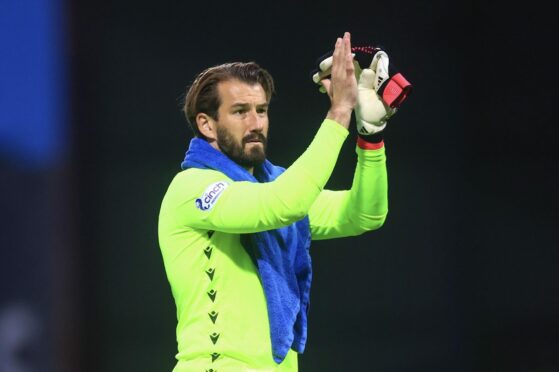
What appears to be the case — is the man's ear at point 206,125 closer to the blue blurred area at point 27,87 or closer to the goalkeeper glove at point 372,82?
the goalkeeper glove at point 372,82

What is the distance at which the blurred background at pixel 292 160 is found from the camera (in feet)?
10.4

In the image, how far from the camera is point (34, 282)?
3.16m

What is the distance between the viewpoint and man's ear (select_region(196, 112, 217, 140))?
2.37 meters

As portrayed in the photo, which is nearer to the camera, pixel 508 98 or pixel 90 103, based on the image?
pixel 90 103

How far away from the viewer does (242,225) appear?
214 cm

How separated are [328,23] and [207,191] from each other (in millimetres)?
1657

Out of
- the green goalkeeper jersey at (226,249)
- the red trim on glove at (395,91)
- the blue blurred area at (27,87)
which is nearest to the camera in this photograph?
the green goalkeeper jersey at (226,249)

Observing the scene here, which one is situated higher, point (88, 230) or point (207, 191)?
point (207, 191)

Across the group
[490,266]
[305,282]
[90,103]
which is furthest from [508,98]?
[305,282]

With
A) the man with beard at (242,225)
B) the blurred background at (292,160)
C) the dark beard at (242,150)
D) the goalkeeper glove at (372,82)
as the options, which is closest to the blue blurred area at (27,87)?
the blurred background at (292,160)

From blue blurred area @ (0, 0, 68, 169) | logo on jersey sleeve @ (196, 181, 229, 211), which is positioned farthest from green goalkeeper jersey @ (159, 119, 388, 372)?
blue blurred area @ (0, 0, 68, 169)

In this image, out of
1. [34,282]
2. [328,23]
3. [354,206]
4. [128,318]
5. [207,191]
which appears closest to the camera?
[207,191]

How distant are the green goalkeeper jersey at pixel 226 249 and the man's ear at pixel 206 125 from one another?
13 cm

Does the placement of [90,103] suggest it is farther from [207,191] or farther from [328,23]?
[207,191]
